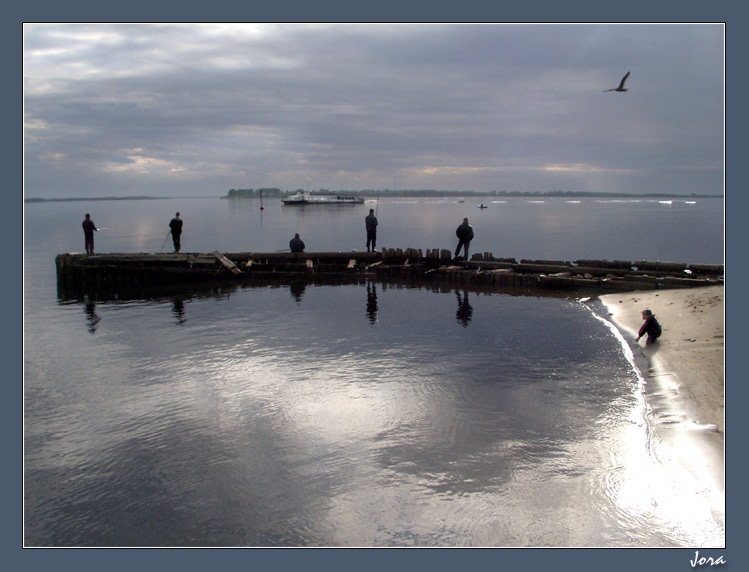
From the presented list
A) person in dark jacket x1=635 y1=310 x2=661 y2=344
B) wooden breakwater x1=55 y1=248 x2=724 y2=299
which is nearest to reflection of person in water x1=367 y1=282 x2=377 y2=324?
wooden breakwater x1=55 y1=248 x2=724 y2=299

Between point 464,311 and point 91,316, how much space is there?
15.4 m

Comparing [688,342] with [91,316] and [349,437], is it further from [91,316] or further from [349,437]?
[91,316]

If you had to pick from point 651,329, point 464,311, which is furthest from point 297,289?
point 651,329

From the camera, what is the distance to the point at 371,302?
81.8 ft

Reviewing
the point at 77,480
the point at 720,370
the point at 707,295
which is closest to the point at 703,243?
the point at 707,295

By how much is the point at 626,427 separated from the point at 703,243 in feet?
212

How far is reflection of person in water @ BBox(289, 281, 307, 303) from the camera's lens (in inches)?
1042

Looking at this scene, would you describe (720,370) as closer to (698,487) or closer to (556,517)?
(698,487)

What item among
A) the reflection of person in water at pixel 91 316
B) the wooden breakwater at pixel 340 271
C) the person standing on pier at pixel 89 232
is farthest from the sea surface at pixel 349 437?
the person standing on pier at pixel 89 232

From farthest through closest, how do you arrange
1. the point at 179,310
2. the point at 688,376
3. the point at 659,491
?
the point at 179,310
the point at 688,376
the point at 659,491

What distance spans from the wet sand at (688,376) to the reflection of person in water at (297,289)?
44.7 ft

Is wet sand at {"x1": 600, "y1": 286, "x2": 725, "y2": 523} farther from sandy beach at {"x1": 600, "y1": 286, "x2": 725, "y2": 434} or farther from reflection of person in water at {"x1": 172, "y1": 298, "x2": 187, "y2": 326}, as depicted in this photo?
reflection of person in water at {"x1": 172, "y1": 298, "x2": 187, "y2": 326}

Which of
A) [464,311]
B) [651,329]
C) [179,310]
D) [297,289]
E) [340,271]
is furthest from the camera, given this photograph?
[340,271]

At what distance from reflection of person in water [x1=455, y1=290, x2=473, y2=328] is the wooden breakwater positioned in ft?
11.1
